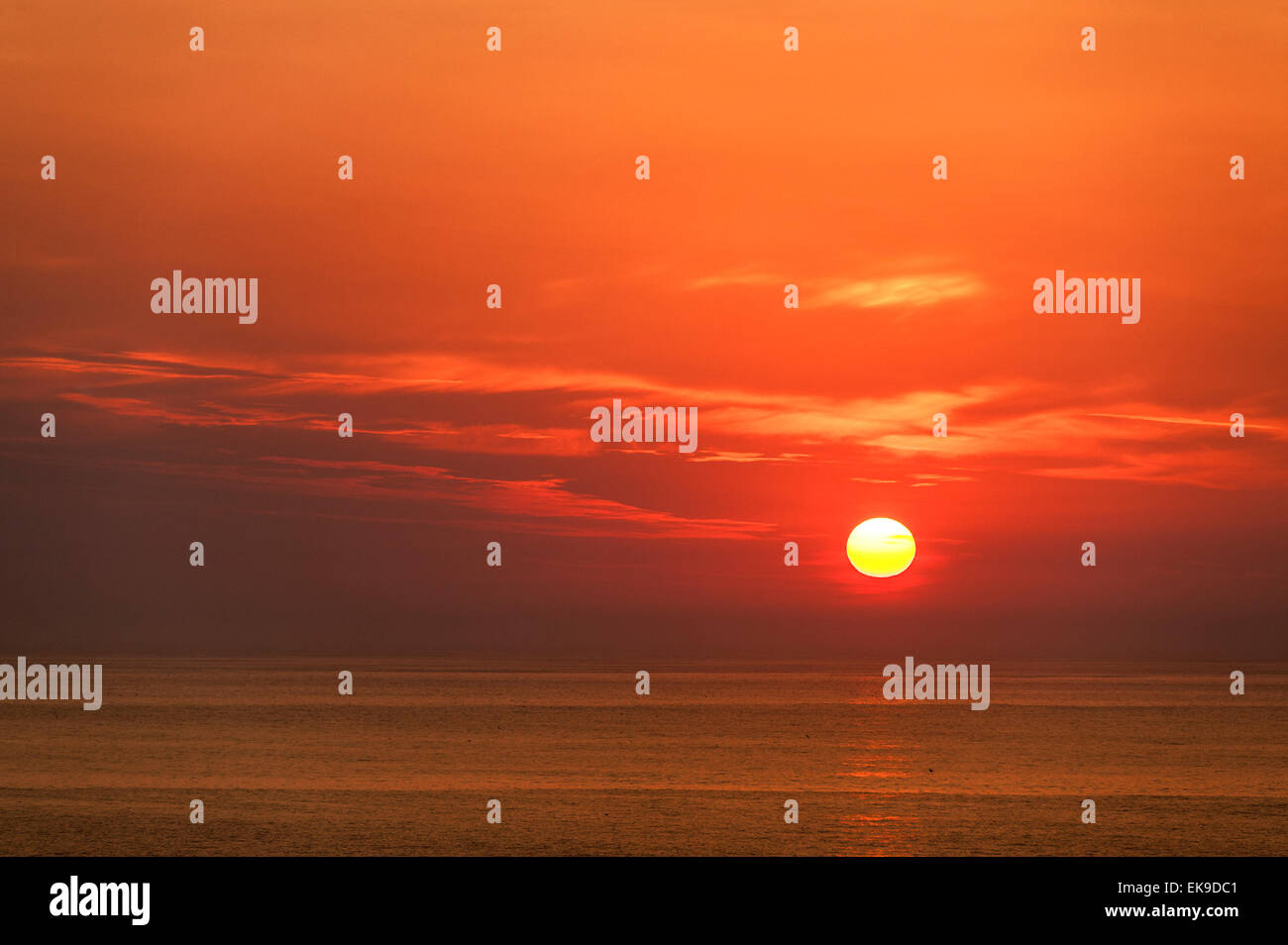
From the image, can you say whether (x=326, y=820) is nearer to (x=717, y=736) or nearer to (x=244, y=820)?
(x=244, y=820)

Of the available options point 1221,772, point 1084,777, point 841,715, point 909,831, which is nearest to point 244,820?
point 909,831

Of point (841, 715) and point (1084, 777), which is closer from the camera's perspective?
point (1084, 777)

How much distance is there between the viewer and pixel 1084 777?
7356 cm

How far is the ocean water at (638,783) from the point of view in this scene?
4744cm

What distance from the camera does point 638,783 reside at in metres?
66.2

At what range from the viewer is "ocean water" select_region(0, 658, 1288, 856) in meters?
47.4
